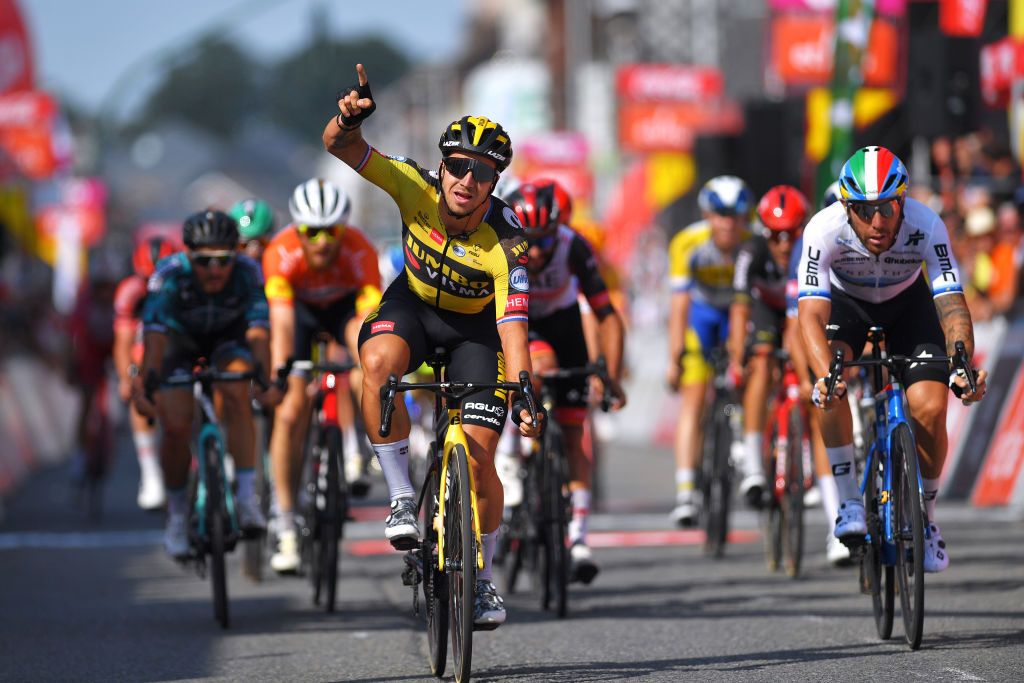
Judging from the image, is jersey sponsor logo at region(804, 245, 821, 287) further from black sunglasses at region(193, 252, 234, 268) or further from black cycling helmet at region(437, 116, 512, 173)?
black sunglasses at region(193, 252, 234, 268)

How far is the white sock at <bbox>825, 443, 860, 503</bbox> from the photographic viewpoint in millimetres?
8836

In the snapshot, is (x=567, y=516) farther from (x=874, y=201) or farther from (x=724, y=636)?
(x=874, y=201)

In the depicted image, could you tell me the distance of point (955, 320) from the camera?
27.7 ft

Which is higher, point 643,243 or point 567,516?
point 643,243

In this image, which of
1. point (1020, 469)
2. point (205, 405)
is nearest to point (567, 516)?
point (205, 405)

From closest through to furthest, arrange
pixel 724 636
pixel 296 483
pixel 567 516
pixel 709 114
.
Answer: pixel 724 636 < pixel 567 516 < pixel 296 483 < pixel 709 114

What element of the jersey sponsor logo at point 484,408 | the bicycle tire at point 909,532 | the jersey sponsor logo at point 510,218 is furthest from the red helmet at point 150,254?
the bicycle tire at point 909,532

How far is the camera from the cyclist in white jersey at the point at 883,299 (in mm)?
8398

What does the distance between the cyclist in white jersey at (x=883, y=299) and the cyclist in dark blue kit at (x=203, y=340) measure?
3.10 meters

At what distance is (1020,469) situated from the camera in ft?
46.4

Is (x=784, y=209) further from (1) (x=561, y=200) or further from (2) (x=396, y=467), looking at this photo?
(2) (x=396, y=467)

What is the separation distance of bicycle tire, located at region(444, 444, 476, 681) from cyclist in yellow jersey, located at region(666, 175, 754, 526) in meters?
5.26

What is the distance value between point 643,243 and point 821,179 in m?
17.6

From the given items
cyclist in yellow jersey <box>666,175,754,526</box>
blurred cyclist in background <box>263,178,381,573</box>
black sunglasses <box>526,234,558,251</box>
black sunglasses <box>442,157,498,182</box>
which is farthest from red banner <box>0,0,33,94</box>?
black sunglasses <box>442,157,498,182</box>
